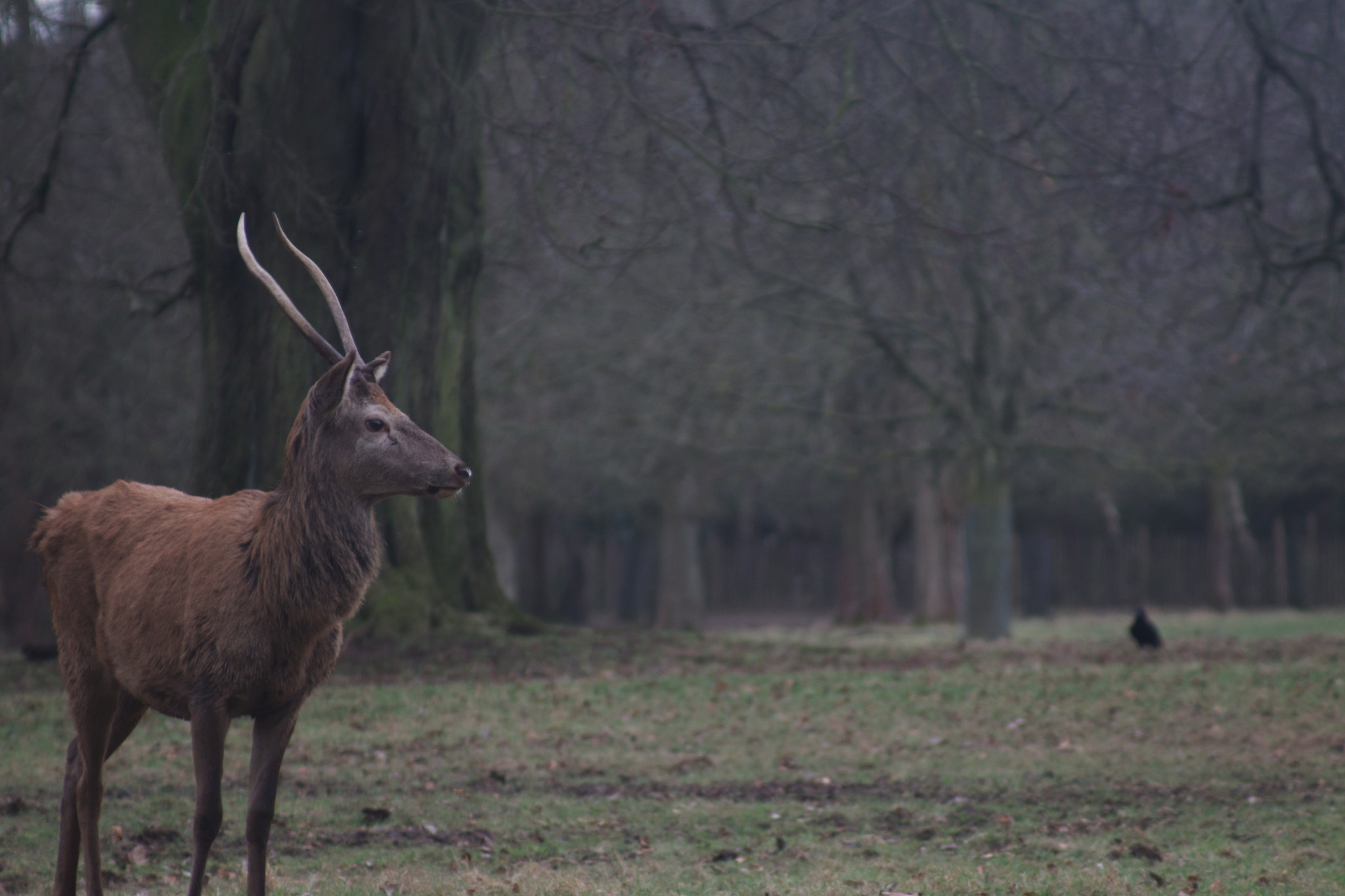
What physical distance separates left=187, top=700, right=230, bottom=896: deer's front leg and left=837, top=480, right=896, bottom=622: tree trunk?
22.4m

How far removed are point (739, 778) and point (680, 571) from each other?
1888 centimetres

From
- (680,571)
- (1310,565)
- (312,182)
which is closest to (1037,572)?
(1310,565)

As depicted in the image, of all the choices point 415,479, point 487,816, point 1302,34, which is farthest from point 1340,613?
point 415,479

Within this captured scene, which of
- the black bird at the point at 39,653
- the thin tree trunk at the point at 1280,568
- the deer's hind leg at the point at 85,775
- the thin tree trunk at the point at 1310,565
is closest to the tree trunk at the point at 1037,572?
the thin tree trunk at the point at 1280,568

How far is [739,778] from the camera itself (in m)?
8.36

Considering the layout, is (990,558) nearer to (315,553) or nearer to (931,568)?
(931,568)

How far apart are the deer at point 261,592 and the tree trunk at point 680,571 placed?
842 inches

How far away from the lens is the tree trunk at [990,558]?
18.1 meters

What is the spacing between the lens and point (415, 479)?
4.85 metres

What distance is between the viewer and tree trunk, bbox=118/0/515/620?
10.0 meters

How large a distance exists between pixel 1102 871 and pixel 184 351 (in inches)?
509

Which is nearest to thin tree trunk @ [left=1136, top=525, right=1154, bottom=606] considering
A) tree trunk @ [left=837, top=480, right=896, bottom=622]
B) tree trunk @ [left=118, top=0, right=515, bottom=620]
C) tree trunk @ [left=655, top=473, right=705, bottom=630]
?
tree trunk @ [left=837, top=480, right=896, bottom=622]

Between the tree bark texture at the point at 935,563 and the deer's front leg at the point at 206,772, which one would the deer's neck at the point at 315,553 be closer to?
the deer's front leg at the point at 206,772

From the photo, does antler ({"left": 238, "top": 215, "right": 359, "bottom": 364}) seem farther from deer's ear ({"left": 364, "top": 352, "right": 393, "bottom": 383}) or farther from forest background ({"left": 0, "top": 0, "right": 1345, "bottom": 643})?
forest background ({"left": 0, "top": 0, "right": 1345, "bottom": 643})
